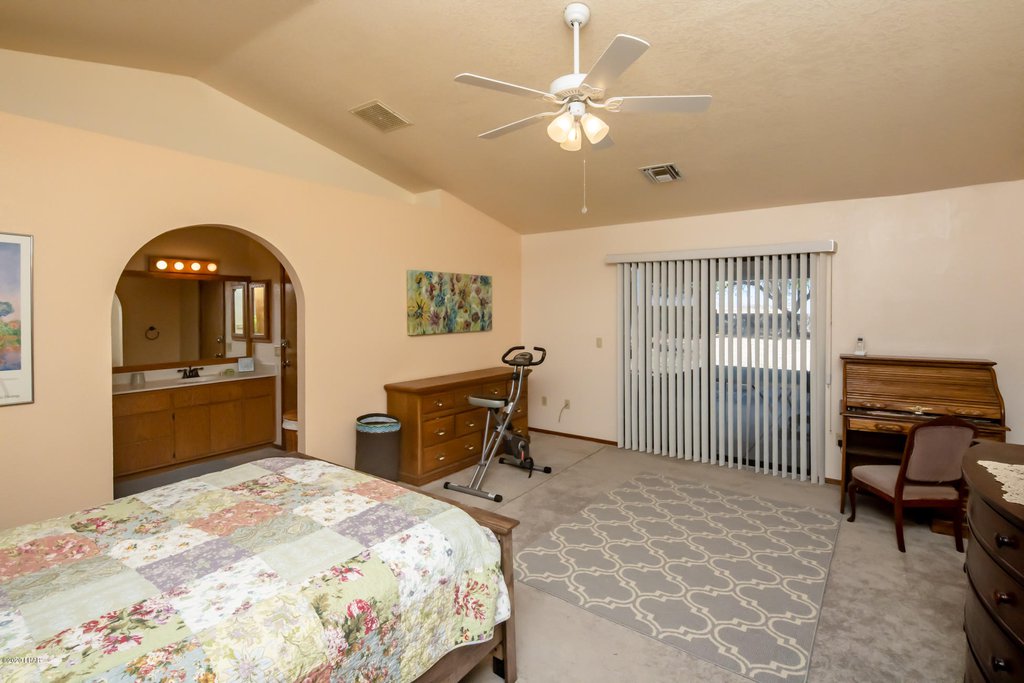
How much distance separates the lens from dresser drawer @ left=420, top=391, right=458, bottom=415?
452 cm

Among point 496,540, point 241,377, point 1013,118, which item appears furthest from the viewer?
point 241,377

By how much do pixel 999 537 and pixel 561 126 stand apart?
2.02m

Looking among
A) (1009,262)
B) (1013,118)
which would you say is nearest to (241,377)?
(1013,118)

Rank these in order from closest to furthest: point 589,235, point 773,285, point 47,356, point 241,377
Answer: point 47,356, point 773,285, point 241,377, point 589,235

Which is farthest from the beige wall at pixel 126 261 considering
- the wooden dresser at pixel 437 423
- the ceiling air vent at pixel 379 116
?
the ceiling air vent at pixel 379 116

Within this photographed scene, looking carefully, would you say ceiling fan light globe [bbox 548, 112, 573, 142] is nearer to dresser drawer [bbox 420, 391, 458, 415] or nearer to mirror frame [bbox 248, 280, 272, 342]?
dresser drawer [bbox 420, 391, 458, 415]

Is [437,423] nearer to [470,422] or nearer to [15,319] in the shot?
[470,422]

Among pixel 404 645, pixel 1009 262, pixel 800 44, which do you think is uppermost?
pixel 800 44

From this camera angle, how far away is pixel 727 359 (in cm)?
505

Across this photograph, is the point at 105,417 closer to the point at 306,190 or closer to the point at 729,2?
the point at 306,190

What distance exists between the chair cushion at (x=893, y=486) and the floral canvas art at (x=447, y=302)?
376cm

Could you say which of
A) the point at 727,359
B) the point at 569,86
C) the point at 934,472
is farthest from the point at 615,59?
the point at 727,359

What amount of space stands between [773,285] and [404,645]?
450cm

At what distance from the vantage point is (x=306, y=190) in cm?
410
